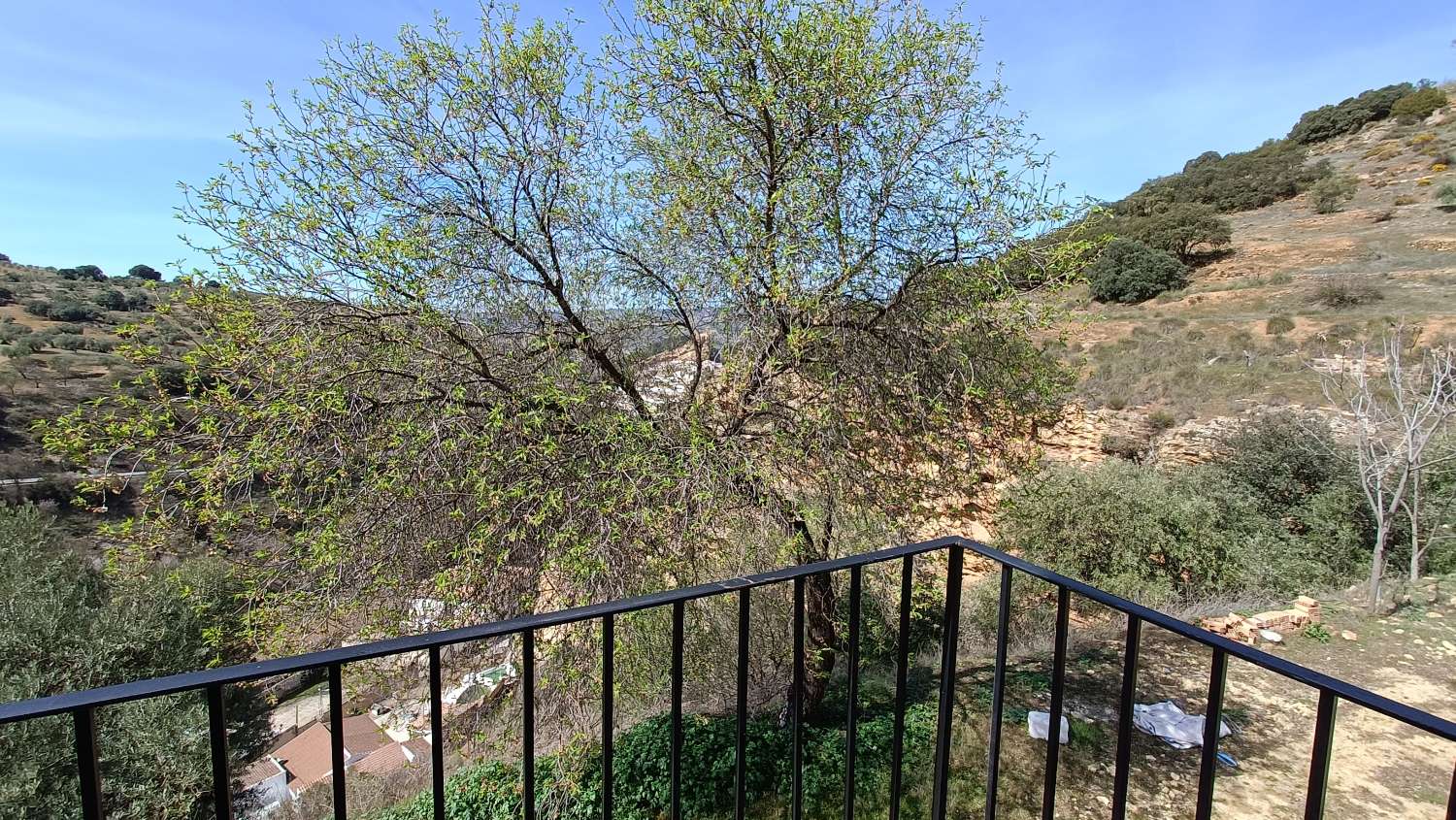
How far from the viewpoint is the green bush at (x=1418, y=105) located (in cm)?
2384

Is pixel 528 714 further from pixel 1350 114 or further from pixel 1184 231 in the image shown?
pixel 1350 114

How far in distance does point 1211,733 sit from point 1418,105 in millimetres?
38400

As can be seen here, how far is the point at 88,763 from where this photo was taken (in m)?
0.75

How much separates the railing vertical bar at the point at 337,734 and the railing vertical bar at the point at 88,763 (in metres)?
0.24

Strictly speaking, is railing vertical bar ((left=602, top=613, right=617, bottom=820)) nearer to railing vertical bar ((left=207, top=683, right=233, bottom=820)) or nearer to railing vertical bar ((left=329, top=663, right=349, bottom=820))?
railing vertical bar ((left=329, top=663, right=349, bottom=820))

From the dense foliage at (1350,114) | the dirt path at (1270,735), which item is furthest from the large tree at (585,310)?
the dense foliage at (1350,114)

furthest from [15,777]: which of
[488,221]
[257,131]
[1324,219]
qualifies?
[1324,219]

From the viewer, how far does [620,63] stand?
4254 mm

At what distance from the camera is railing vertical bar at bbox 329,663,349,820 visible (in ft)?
2.85

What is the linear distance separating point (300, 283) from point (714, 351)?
8.95 feet

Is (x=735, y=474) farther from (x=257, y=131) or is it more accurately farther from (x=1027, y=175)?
(x=257, y=131)

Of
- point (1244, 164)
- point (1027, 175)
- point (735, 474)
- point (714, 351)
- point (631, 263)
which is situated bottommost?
point (735, 474)

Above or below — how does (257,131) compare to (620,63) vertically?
below

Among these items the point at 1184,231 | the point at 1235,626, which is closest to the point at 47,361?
the point at 1235,626
